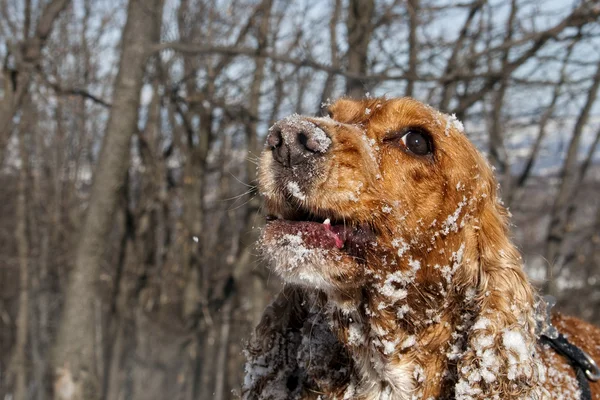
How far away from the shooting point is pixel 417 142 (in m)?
2.52

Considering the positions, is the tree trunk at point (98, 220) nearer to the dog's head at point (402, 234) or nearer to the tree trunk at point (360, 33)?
the tree trunk at point (360, 33)

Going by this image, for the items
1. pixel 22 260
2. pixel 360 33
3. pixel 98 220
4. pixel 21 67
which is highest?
pixel 360 33

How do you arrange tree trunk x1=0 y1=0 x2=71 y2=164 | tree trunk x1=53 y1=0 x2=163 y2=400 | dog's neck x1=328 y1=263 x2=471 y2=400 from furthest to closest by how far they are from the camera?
tree trunk x1=0 y1=0 x2=71 y2=164
tree trunk x1=53 y1=0 x2=163 y2=400
dog's neck x1=328 y1=263 x2=471 y2=400

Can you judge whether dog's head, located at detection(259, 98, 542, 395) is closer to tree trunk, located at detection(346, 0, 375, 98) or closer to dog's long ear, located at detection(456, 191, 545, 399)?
dog's long ear, located at detection(456, 191, 545, 399)

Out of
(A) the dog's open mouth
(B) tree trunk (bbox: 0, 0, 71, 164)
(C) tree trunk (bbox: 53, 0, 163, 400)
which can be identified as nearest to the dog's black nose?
(A) the dog's open mouth

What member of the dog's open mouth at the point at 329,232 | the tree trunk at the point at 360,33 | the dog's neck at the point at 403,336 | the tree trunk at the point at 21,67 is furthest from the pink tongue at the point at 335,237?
the tree trunk at the point at 360,33

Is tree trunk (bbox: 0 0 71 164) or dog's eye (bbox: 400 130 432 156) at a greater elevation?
tree trunk (bbox: 0 0 71 164)

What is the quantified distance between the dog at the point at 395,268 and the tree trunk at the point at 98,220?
2878mm

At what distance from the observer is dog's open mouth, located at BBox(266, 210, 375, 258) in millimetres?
2230

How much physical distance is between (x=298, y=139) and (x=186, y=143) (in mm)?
8717

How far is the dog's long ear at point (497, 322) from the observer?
7.20ft

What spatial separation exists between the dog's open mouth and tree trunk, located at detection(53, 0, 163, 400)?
3261mm

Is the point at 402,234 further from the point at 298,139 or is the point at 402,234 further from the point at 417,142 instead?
the point at 298,139

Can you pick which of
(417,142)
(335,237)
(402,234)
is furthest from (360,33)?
(335,237)
